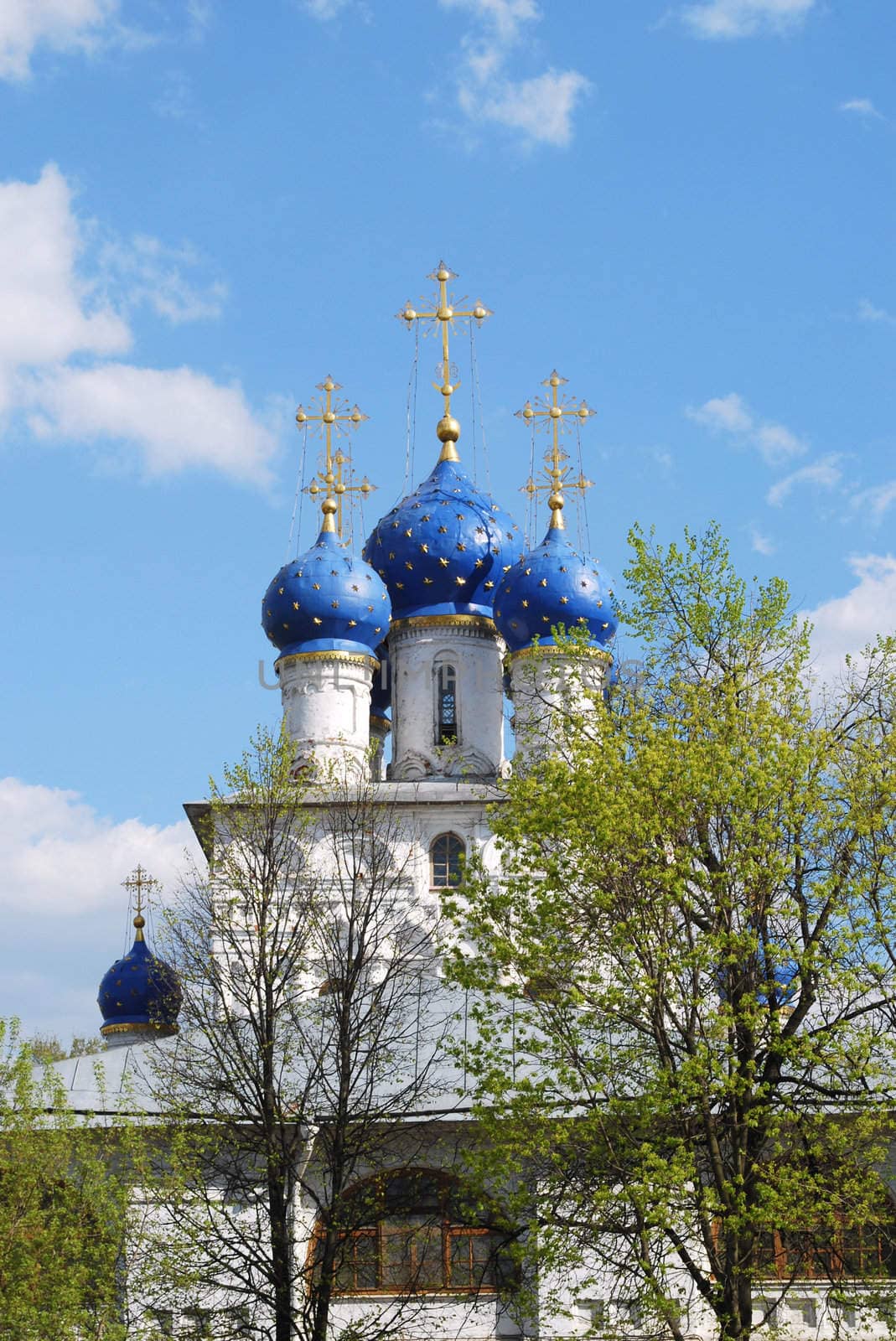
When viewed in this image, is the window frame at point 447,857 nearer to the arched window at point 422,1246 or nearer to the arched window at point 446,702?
the arched window at point 446,702

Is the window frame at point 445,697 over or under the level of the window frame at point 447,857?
over

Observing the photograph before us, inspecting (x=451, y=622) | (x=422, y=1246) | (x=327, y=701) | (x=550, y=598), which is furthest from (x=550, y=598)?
(x=422, y=1246)

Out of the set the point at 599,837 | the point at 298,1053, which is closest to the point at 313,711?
the point at 298,1053

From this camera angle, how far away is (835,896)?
45.0 feet

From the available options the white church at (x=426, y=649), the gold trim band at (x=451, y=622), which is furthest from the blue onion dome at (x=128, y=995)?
the gold trim band at (x=451, y=622)

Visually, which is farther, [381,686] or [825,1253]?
[381,686]

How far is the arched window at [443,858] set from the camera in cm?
2733

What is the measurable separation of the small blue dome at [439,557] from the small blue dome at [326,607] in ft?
3.74

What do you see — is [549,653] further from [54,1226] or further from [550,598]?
[54,1226]

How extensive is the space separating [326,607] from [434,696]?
2403 millimetres

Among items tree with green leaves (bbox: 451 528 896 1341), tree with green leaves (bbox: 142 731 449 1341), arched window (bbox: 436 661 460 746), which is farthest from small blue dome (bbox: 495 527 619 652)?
tree with green leaves (bbox: 451 528 896 1341)

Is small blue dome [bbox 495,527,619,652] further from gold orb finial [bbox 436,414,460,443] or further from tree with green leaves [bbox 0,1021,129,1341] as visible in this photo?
tree with green leaves [bbox 0,1021,129,1341]

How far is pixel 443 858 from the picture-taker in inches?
1080

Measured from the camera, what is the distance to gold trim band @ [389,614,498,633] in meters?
30.2
